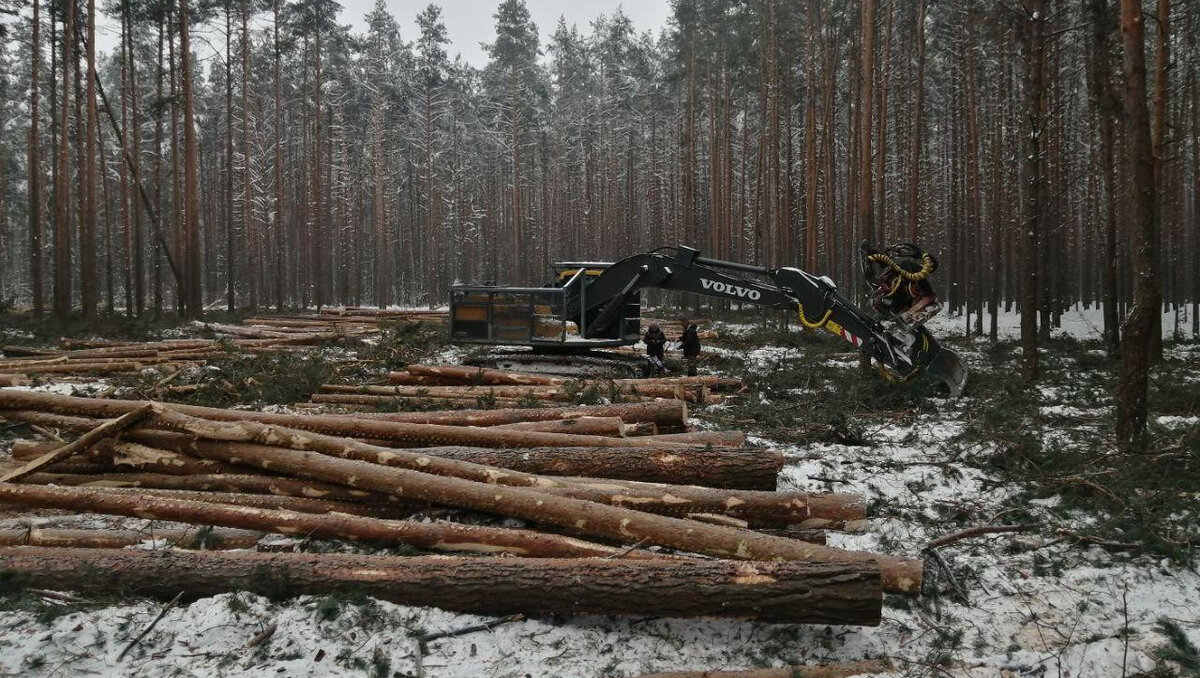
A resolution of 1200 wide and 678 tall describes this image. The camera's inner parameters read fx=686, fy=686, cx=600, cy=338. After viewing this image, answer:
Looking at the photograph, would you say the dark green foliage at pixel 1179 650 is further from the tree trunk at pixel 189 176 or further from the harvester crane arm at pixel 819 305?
the tree trunk at pixel 189 176

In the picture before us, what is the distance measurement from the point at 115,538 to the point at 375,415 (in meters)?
2.45

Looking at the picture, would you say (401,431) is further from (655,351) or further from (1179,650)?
(655,351)

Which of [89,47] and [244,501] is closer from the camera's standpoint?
[244,501]

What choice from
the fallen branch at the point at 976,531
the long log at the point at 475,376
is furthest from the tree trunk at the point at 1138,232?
the long log at the point at 475,376

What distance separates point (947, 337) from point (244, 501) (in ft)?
66.9

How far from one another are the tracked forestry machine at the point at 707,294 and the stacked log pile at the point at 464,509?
15.2 ft

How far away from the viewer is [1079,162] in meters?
30.4

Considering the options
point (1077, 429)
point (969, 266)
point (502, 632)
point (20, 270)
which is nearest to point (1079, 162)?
point (969, 266)

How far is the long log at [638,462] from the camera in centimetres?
541

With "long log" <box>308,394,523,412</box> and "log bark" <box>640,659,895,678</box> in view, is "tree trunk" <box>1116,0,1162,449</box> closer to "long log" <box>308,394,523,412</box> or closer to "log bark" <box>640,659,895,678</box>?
"log bark" <box>640,659,895,678</box>

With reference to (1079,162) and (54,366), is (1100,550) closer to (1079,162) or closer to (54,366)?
(54,366)

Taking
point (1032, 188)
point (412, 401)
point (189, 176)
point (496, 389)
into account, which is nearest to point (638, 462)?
point (412, 401)

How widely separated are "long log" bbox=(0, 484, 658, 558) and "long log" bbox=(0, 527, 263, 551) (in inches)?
4.0

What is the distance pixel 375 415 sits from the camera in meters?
6.80
